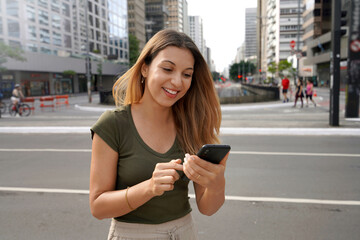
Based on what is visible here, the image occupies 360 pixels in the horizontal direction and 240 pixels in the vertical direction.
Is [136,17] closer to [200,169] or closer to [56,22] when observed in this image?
[56,22]

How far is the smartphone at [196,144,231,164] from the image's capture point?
1267 millimetres

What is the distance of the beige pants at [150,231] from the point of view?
160 cm

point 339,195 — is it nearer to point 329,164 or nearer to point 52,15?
point 329,164

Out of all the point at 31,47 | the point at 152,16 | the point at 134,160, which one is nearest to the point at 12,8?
the point at 31,47

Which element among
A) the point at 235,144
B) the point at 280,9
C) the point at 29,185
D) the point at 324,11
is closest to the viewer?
the point at 29,185

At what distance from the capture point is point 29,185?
544cm

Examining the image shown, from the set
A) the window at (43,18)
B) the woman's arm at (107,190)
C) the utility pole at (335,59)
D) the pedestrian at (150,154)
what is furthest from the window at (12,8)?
the woman's arm at (107,190)

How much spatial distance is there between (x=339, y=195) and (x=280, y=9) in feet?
359

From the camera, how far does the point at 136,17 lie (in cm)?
10606

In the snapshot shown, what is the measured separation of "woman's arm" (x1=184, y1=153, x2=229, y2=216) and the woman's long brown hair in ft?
0.86

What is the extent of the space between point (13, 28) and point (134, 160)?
4787 cm

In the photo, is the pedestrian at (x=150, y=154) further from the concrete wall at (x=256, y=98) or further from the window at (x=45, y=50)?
the window at (x=45, y=50)

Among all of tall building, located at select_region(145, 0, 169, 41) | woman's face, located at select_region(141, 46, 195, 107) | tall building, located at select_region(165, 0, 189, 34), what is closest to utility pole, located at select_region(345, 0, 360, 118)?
tall building, located at select_region(165, 0, 189, 34)

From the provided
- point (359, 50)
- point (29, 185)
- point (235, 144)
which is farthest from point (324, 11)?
point (29, 185)
